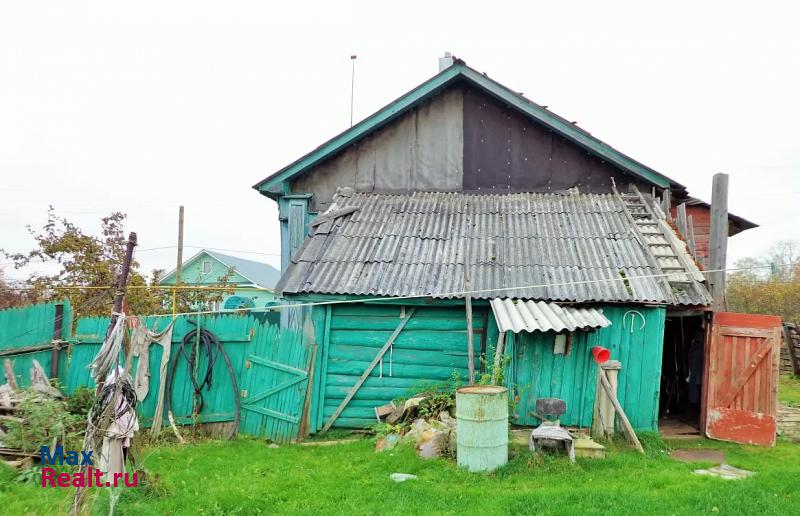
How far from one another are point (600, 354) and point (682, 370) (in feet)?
17.6

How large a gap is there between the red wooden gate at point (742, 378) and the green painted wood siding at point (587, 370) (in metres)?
1.40

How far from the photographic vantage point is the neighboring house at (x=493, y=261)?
26.1ft

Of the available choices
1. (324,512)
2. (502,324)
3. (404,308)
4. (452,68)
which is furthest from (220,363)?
(452,68)

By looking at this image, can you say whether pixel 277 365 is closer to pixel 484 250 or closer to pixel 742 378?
pixel 484 250

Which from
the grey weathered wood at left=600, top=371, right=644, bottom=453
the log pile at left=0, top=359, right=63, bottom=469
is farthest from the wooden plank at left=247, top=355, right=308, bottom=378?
the grey weathered wood at left=600, top=371, right=644, bottom=453

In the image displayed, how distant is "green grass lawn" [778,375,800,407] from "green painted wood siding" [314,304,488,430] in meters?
8.78

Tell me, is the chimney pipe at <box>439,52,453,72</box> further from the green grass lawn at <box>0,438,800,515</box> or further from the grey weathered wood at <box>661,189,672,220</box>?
the green grass lawn at <box>0,438,800,515</box>

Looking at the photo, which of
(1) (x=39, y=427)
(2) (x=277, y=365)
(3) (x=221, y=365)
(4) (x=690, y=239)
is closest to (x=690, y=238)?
(4) (x=690, y=239)

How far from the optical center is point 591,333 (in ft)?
25.9

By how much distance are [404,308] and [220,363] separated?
11.1ft

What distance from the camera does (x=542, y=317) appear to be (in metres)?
Result: 7.45

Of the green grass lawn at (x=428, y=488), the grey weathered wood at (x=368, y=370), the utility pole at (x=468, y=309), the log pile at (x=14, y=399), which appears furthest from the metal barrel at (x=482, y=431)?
the log pile at (x=14, y=399)

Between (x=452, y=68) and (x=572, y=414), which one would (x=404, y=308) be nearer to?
(x=572, y=414)

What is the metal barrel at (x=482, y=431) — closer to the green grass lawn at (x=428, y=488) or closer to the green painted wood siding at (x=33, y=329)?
the green grass lawn at (x=428, y=488)
